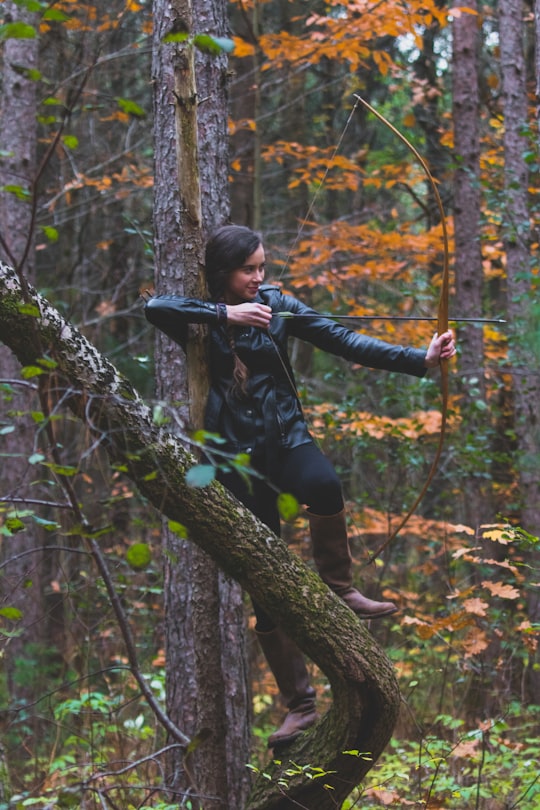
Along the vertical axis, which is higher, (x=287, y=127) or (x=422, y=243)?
(x=287, y=127)

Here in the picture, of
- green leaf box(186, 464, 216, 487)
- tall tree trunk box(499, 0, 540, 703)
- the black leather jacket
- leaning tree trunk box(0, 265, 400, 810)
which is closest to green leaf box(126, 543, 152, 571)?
leaning tree trunk box(0, 265, 400, 810)

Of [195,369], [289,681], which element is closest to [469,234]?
[195,369]

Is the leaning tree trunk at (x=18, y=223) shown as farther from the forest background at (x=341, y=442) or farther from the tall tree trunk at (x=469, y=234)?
the tall tree trunk at (x=469, y=234)

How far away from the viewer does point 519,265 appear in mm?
7480

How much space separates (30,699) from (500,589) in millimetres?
4453

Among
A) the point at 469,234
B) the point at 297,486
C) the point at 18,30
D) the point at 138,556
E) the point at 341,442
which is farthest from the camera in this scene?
the point at 469,234

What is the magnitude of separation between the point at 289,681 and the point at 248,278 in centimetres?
162

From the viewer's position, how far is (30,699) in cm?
728

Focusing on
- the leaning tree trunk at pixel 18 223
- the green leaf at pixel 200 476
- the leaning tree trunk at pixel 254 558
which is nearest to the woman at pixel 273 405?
the leaning tree trunk at pixel 254 558

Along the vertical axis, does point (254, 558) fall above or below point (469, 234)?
below

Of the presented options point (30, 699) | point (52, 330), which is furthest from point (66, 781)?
point (52, 330)

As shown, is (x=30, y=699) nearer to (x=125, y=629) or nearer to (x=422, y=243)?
(x=125, y=629)

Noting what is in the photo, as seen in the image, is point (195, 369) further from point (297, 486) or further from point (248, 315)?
point (297, 486)

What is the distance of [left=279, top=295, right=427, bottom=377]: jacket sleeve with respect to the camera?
3201 mm
